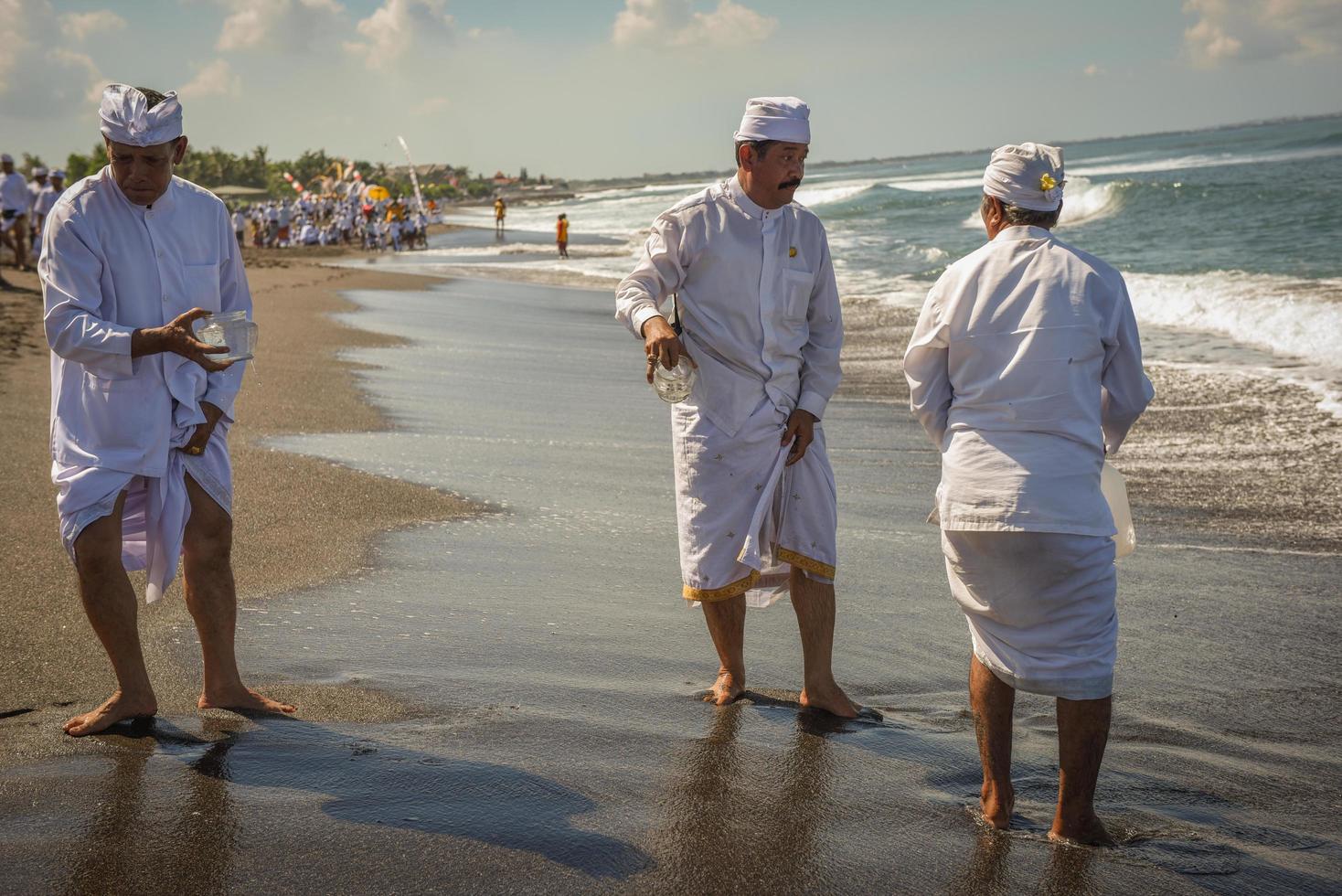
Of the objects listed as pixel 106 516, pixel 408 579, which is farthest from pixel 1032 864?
pixel 408 579

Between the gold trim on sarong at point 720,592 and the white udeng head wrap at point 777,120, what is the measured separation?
4.67 ft

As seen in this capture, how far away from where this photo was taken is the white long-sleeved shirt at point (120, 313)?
3605mm

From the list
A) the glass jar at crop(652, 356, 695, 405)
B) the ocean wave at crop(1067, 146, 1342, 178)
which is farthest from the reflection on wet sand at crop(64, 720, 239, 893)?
the ocean wave at crop(1067, 146, 1342, 178)

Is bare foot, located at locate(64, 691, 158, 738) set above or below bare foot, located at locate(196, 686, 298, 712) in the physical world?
above

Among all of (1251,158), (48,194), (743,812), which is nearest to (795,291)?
(743,812)

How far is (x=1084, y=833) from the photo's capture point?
3180 mm

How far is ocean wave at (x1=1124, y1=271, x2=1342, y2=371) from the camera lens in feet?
42.9

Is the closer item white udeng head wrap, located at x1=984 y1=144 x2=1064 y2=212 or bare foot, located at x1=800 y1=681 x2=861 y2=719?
white udeng head wrap, located at x1=984 y1=144 x2=1064 y2=212

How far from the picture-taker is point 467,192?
153875mm

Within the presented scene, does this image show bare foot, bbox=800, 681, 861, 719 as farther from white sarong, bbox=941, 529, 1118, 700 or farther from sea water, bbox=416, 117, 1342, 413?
sea water, bbox=416, 117, 1342, 413

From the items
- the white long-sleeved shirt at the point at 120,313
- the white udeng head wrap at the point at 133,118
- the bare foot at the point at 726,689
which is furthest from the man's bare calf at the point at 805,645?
the white udeng head wrap at the point at 133,118

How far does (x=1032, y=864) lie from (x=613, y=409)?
7.34m

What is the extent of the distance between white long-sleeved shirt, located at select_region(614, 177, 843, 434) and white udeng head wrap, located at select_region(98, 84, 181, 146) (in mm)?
1476

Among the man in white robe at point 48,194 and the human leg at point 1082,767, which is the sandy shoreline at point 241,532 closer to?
the human leg at point 1082,767
